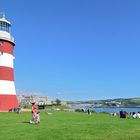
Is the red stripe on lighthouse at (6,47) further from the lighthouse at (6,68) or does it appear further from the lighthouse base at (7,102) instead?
the lighthouse base at (7,102)

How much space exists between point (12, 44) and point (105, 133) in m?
36.7

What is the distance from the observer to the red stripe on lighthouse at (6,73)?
51719 mm

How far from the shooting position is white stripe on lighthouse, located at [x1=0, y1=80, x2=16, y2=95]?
2016 inches

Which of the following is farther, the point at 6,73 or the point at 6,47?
the point at 6,47

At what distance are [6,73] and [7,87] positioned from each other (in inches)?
81.6

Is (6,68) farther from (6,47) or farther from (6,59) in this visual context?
(6,47)

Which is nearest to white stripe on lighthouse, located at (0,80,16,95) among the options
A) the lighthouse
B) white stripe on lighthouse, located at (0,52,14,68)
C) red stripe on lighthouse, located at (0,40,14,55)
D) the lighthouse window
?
the lighthouse

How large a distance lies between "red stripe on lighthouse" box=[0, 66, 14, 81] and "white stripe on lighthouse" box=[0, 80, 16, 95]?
58 cm

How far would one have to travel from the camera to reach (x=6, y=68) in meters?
52.6

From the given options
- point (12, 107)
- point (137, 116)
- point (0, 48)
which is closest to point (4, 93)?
point (12, 107)

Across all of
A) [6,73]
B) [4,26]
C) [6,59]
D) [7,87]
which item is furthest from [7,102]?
[4,26]

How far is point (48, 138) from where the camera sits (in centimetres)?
1855

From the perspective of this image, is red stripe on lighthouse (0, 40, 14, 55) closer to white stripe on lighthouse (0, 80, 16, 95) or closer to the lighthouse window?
the lighthouse window

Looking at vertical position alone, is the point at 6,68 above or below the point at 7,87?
above
